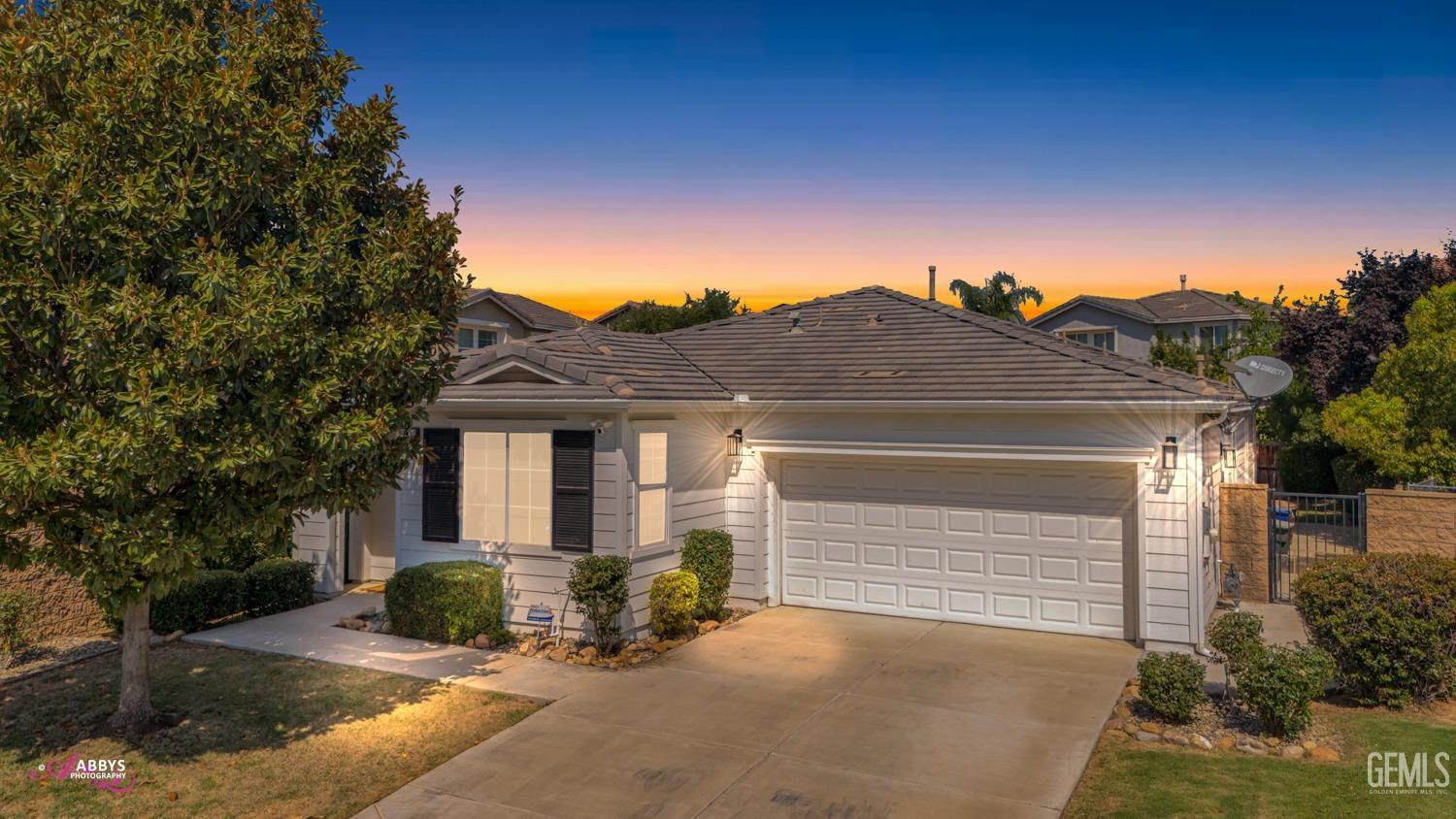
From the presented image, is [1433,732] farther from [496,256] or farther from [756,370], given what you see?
[496,256]

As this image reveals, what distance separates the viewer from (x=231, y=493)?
7.15 m

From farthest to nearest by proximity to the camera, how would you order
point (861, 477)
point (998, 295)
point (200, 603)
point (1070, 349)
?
1. point (998, 295)
2. point (861, 477)
3. point (1070, 349)
4. point (200, 603)

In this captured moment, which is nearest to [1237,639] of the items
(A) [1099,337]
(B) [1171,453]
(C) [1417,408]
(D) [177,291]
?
(B) [1171,453]

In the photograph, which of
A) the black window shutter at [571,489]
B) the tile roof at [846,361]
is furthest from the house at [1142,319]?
the black window shutter at [571,489]

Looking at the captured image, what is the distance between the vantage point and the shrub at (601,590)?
33.7 ft

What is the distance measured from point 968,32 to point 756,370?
23.7 ft

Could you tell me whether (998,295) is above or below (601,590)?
above

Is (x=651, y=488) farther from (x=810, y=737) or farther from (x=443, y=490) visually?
(x=810, y=737)

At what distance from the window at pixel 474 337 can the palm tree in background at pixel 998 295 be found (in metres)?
20.6

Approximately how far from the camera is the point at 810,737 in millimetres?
7887

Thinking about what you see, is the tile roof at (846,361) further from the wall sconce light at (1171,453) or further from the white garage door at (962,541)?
the white garage door at (962,541)

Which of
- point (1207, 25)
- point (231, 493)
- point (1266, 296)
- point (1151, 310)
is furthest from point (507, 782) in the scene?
point (1151, 310)

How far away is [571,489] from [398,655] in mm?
2822

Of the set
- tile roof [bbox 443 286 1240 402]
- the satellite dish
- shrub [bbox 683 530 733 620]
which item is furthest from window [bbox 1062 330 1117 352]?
shrub [bbox 683 530 733 620]
